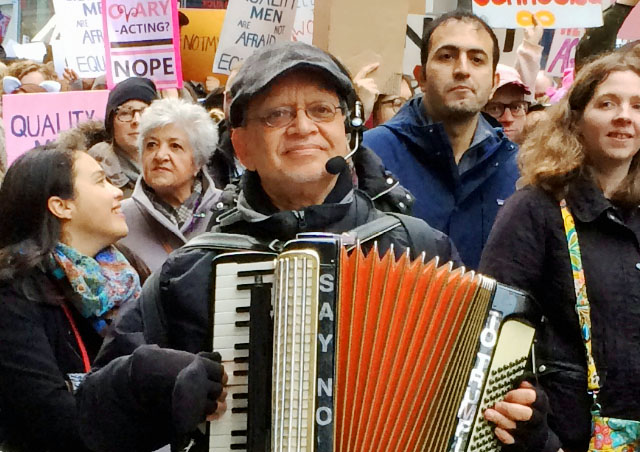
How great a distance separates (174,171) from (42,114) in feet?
6.66

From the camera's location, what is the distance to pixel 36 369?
139 inches

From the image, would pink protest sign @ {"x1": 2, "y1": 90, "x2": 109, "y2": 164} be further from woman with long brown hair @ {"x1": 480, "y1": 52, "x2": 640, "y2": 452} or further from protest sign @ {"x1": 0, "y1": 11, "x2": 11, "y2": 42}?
protest sign @ {"x1": 0, "y1": 11, "x2": 11, "y2": 42}

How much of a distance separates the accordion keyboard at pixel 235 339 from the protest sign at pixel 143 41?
207 inches

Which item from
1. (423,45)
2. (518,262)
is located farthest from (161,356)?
(423,45)

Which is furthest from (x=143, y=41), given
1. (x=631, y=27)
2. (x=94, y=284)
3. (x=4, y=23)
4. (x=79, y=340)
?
(x=4, y=23)

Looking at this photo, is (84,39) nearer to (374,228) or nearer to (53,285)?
(53,285)

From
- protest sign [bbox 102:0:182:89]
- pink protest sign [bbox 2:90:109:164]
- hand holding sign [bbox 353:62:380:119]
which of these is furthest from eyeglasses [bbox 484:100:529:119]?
pink protest sign [bbox 2:90:109:164]

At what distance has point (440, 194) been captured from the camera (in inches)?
171

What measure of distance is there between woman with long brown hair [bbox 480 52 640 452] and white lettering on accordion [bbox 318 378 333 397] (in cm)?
123

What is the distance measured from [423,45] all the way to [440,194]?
2.55 ft

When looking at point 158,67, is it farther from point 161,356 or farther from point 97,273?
point 161,356

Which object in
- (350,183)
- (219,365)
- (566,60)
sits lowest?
(566,60)

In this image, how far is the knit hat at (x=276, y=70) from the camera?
246cm

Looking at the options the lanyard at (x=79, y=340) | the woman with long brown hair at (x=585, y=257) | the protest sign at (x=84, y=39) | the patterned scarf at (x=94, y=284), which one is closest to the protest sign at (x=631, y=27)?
the woman with long brown hair at (x=585, y=257)
